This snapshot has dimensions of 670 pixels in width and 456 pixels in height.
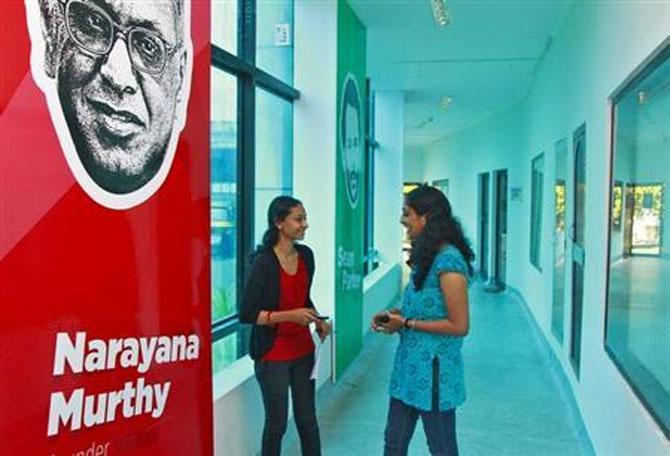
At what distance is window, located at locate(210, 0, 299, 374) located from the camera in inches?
140

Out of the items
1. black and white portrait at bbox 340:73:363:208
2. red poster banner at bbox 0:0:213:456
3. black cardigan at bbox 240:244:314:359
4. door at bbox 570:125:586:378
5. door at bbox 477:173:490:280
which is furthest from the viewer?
door at bbox 477:173:490:280

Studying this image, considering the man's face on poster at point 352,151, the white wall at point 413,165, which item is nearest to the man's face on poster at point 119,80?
the man's face on poster at point 352,151

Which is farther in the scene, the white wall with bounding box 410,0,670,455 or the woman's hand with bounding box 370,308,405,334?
the white wall with bounding box 410,0,670,455

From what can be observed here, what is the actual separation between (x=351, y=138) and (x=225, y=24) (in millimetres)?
1910

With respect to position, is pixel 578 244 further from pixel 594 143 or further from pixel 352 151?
pixel 352 151

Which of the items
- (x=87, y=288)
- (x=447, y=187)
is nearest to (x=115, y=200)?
(x=87, y=288)

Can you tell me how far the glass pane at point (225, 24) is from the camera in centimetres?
353

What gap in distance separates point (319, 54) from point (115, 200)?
124 inches

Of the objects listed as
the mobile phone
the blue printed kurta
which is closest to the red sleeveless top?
the mobile phone

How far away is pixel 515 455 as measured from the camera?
3.73m

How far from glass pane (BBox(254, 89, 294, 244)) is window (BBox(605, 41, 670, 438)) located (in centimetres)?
216

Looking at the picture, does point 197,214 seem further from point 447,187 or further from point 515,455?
point 447,187

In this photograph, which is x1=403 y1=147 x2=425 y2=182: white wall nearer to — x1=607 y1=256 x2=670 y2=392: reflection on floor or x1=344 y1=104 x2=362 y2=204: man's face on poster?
x1=344 y1=104 x2=362 y2=204: man's face on poster

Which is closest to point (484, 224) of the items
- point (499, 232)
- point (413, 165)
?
point (499, 232)
